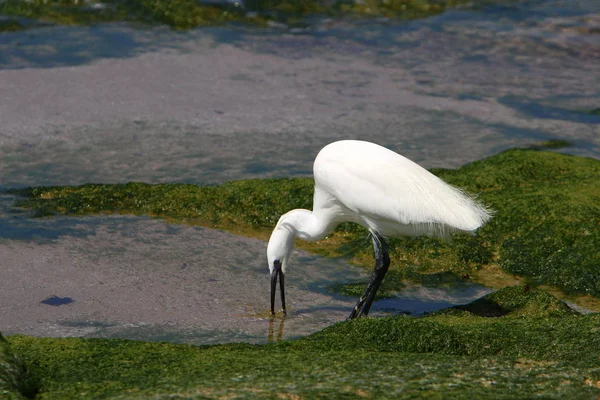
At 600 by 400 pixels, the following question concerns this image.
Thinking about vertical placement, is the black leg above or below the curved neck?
below

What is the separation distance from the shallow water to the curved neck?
46cm

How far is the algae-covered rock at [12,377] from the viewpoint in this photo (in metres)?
3.79

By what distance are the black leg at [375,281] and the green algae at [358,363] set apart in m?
0.83

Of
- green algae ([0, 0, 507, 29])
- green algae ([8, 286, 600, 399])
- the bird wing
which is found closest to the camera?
green algae ([8, 286, 600, 399])

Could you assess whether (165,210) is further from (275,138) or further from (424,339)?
(424,339)

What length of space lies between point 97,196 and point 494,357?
4.56 metres

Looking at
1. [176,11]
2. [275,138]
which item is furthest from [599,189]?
[176,11]

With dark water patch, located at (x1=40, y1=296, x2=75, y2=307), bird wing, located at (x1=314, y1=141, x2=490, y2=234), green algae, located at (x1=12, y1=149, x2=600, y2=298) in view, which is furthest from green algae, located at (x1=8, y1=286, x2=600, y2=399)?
green algae, located at (x1=12, y1=149, x2=600, y2=298)

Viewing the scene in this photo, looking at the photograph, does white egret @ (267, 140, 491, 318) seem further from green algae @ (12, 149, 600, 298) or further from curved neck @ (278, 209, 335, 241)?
green algae @ (12, 149, 600, 298)

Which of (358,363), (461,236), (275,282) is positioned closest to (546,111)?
(461,236)

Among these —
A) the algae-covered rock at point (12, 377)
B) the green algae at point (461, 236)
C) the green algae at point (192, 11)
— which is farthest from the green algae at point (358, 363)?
the green algae at point (192, 11)

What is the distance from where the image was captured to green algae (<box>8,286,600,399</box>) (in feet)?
12.8

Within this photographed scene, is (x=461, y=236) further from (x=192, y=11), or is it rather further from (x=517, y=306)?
(x=192, y=11)

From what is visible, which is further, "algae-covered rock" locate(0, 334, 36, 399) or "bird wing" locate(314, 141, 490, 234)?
"bird wing" locate(314, 141, 490, 234)
